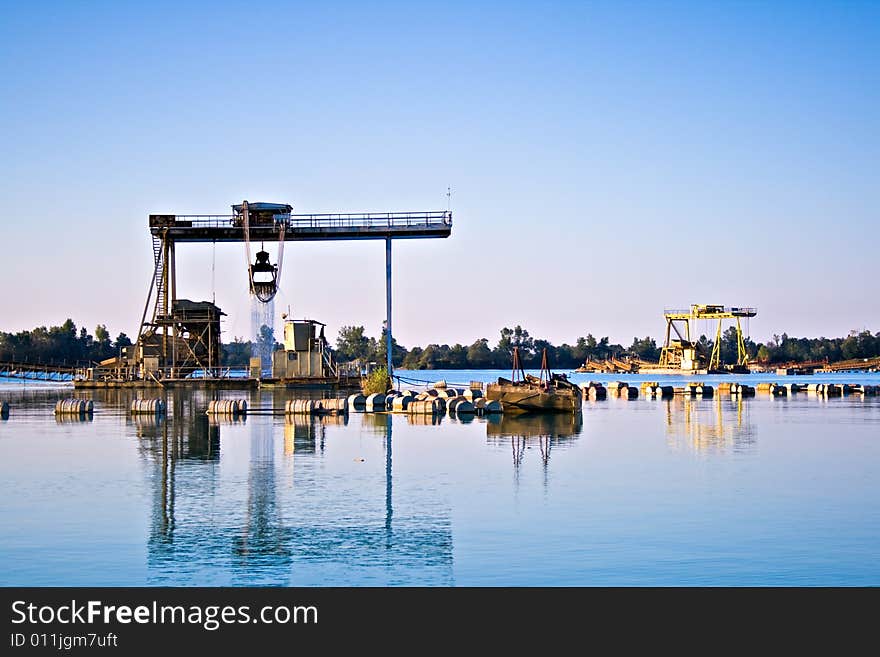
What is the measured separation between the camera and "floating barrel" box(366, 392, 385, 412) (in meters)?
68.3

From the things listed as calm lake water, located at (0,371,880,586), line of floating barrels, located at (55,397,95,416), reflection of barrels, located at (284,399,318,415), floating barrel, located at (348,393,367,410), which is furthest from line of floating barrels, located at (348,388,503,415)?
line of floating barrels, located at (55,397,95,416)

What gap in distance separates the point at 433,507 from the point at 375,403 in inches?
1597

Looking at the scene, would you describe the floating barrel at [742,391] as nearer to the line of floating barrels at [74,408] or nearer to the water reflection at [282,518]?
the line of floating barrels at [74,408]

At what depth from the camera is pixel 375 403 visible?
68688 millimetres

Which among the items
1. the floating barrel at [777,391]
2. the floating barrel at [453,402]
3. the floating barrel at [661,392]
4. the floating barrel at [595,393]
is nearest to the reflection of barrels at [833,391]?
the floating barrel at [777,391]

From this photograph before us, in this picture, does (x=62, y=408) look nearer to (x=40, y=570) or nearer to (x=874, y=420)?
(x=40, y=570)

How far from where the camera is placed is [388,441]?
4616cm

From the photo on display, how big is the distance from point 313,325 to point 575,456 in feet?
175

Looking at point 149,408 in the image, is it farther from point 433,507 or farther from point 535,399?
point 433,507

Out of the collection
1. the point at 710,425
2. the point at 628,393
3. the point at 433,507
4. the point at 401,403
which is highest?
the point at 401,403

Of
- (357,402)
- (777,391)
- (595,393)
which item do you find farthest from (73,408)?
(777,391)

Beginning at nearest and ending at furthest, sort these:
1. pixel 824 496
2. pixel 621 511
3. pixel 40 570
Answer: pixel 40 570 < pixel 621 511 < pixel 824 496

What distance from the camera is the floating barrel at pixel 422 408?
212 ft

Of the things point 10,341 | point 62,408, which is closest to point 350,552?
point 62,408
